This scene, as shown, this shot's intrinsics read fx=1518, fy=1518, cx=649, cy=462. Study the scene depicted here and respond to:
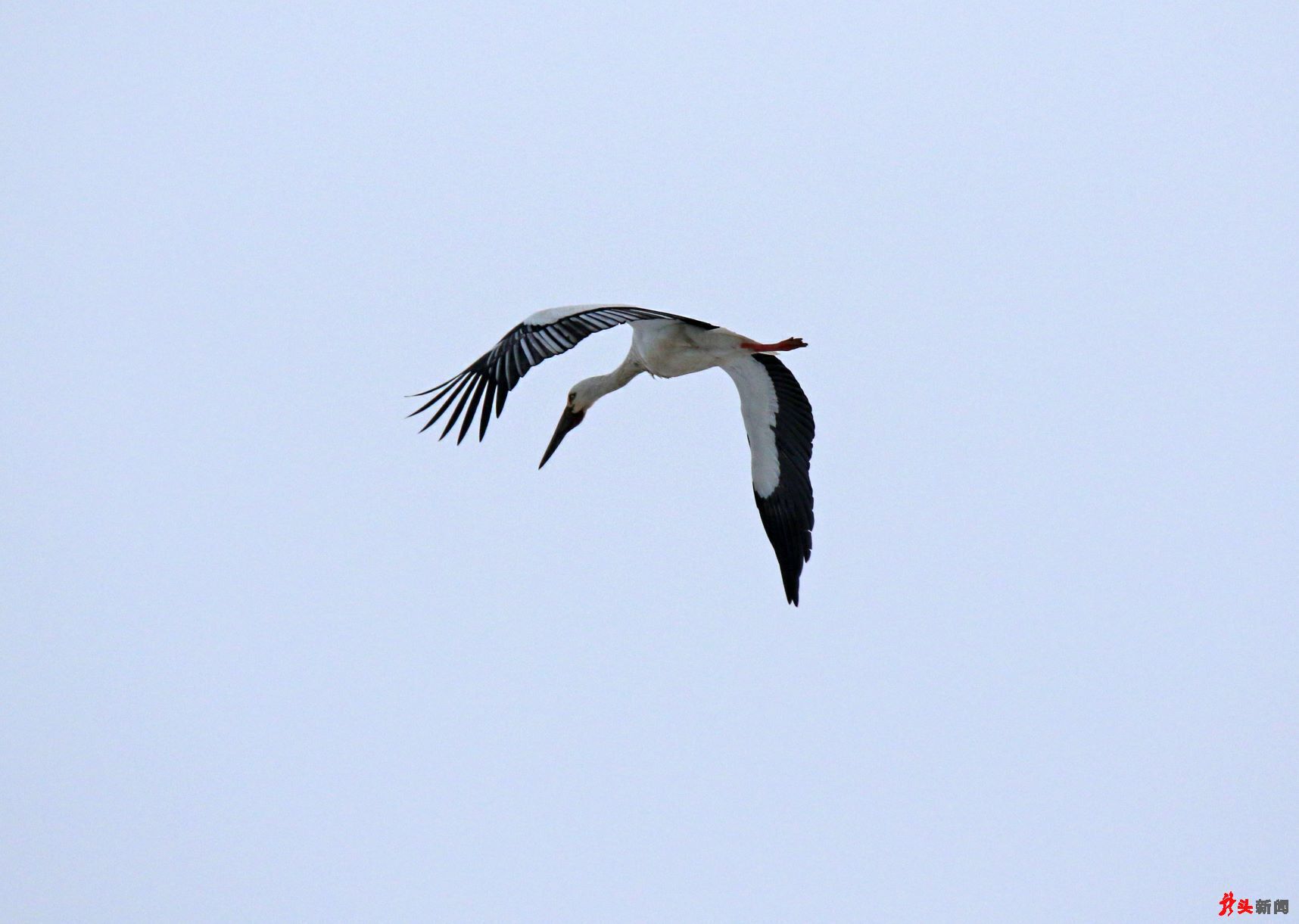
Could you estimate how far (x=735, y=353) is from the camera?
1299 centimetres

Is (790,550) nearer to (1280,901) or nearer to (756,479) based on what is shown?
(756,479)

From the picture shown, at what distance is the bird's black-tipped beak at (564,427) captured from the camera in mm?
14359

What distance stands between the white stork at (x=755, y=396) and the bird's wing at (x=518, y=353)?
2 cm

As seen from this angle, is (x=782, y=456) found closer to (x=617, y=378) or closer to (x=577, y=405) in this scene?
(x=617, y=378)

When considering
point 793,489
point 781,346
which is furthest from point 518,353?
point 793,489

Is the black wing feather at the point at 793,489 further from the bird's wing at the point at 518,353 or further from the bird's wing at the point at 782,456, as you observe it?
the bird's wing at the point at 518,353

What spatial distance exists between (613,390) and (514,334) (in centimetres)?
321

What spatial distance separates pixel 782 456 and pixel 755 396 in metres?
0.64

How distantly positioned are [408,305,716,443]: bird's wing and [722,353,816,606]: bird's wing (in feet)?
8.09

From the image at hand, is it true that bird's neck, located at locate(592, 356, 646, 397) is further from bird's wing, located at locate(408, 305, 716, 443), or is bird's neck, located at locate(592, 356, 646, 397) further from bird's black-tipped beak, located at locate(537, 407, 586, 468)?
bird's wing, located at locate(408, 305, 716, 443)

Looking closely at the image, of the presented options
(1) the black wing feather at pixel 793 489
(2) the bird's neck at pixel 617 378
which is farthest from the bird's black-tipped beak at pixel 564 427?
(1) the black wing feather at pixel 793 489

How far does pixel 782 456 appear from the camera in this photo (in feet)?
45.3

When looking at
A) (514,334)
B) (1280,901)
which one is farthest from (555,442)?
(1280,901)

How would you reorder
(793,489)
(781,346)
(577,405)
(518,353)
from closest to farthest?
(518,353) → (781,346) → (793,489) → (577,405)
